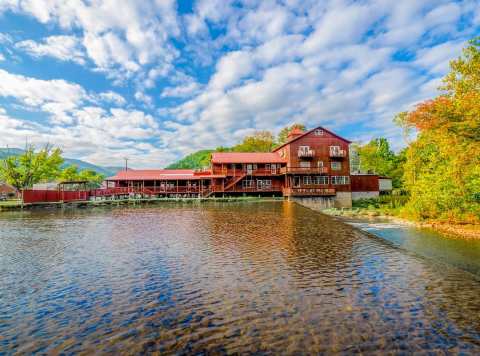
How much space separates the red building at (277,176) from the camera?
43.3 metres

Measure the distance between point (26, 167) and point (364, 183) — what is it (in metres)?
55.1

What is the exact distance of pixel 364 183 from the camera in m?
45.7

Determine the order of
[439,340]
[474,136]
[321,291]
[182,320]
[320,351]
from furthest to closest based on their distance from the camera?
[474,136] → [321,291] → [182,320] → [439,340] → [320,351]

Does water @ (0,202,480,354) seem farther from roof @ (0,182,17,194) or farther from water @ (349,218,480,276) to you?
roof @ (0,182,17,194)

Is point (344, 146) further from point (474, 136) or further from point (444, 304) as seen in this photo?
point (444, 304)

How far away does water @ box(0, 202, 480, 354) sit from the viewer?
473 centimetres

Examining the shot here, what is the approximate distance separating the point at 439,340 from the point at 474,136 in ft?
57.2

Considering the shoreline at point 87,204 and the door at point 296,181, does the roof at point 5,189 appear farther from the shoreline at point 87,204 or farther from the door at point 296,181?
the door at point 296,181

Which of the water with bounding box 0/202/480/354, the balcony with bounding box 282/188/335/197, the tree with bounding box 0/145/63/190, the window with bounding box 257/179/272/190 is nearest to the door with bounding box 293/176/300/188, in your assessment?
the balcony with bounding box 282/188/335/197

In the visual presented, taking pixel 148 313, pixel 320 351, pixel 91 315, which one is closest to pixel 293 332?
pixel 320 351

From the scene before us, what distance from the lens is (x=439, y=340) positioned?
477 cm

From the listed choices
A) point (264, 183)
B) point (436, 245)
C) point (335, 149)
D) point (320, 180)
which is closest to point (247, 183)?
point (264, 183)

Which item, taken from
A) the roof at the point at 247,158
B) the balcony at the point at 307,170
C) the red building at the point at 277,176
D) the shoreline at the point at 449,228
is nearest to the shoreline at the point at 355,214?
the shoreline at the point at 449,228

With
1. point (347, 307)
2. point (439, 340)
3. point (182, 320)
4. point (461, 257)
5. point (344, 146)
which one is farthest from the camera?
point (344, 146)
